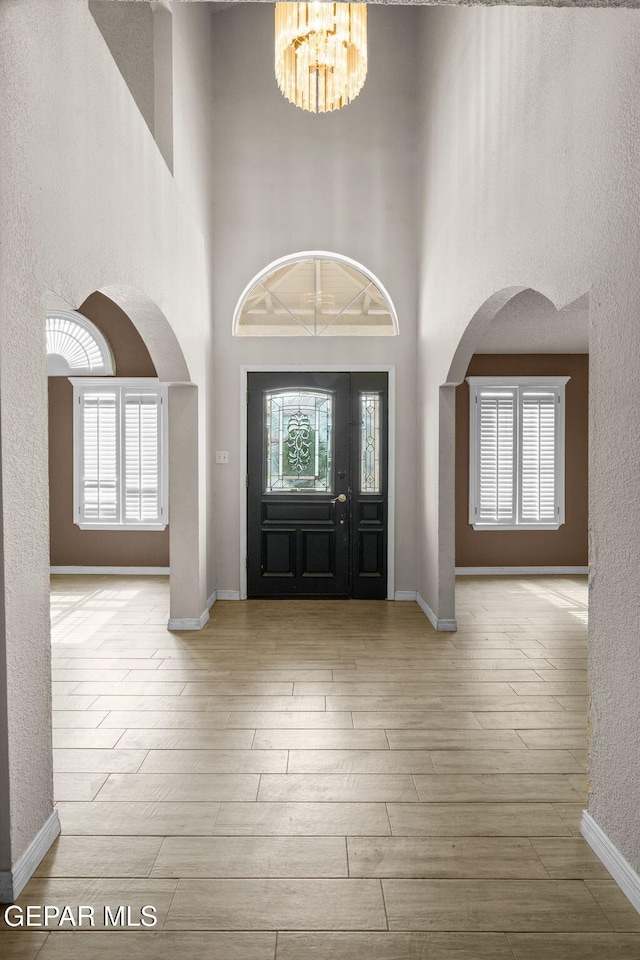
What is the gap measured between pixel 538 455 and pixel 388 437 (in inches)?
88.7

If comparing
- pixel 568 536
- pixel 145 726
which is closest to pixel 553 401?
pixel 568 536

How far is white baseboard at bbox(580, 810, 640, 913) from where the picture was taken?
2146 mm

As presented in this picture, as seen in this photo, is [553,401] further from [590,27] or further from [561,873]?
[561,873]

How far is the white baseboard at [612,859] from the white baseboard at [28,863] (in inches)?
80.2

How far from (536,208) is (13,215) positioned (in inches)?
89.6

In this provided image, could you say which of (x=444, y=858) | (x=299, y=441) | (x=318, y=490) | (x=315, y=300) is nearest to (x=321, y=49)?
(x=315, y=300)

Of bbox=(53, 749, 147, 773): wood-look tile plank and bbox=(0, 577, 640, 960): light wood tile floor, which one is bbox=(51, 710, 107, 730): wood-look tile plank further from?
bbox=(53, 749, 147, 773): wood-look tile plank

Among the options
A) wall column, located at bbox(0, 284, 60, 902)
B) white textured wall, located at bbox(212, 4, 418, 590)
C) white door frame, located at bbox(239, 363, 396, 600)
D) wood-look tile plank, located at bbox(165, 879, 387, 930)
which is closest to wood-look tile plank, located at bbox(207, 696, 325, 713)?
wall column, located at bbox(0, 284, 60, 902)

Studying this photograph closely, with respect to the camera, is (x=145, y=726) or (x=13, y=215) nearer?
(x=13, y=215)

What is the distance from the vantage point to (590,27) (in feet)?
8.13

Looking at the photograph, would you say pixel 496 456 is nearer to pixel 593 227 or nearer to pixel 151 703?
pixel 151 703

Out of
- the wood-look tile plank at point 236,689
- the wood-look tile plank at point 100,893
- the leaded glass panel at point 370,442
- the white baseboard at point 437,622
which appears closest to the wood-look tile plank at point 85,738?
the wood-look tile plank at point 236,689

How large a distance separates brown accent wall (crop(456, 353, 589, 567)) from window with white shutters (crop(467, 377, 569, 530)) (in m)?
0.09

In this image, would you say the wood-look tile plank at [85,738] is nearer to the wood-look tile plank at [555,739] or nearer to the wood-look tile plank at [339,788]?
the wood-look tile plank at [339,788]
